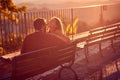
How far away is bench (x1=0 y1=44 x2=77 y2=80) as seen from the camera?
5355 mm

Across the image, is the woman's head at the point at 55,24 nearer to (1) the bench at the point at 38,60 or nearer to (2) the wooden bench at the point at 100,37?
(1) the bench at the point at 38,60

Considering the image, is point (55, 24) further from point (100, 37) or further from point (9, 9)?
point (9, 9)

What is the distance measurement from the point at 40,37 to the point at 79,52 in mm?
4197

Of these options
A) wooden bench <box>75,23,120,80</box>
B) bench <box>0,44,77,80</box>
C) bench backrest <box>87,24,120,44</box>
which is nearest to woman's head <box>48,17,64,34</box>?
bench <box>0,44,77,80</box>

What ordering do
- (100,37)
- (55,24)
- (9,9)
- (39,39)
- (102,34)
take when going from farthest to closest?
(9,9) < (102,34) < (100,37) < (55,24) < (39,39)

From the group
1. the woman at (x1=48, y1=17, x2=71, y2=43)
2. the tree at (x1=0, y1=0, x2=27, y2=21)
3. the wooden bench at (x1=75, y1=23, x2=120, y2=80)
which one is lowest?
the wooden bench at (x1=75, y1=23, x2=120, y2=80)

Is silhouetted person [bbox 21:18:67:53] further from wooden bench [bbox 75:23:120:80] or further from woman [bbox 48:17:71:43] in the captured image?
wooden bench [bbox 75:23:120:80]

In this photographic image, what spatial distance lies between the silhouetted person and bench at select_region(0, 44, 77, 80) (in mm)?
281

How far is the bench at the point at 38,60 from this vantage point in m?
5.36

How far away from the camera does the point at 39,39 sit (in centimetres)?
627

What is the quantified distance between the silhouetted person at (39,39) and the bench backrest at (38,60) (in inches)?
11.1

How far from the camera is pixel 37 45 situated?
6395mm

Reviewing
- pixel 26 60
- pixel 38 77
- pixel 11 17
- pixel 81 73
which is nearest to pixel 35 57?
pixel 26 60

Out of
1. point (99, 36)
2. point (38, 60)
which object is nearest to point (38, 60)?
point (38, 60)
